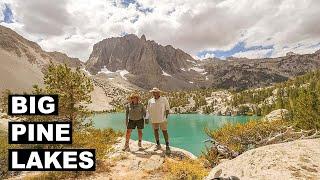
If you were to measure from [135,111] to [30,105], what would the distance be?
6086mm

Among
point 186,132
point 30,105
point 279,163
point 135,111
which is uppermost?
point 30,105

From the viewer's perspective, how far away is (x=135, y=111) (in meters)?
16.1

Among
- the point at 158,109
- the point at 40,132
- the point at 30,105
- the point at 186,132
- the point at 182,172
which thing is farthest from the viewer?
the point at 186,132

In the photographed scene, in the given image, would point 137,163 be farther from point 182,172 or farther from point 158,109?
point 182,172

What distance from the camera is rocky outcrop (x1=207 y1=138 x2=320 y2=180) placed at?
23.1 ft

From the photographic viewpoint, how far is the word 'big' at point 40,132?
1076cm

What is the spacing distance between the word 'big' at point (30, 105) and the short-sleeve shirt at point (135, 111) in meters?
5.38

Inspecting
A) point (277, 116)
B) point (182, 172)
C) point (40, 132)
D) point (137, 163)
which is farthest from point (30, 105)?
→ point (277, 116)

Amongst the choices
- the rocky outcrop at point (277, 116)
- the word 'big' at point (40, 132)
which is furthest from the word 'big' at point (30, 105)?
the rocky outcrop at point (277, 116)

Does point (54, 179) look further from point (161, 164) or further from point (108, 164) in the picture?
point (161, 164)

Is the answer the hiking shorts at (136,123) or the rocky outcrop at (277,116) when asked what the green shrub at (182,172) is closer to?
the hiking shorts at (136,123)

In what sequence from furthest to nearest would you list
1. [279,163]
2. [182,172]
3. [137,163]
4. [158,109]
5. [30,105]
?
1. [158,109]
2. [137,163]
3. [182,172]
4. [30,105]
5. [279,163]

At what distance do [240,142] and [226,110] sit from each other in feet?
546

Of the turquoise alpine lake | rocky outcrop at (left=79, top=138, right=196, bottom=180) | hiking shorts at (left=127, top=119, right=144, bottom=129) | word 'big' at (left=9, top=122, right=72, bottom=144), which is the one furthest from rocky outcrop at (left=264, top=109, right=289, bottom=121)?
word 'big' at (left=9, top=122, right=72, bottom=144)
